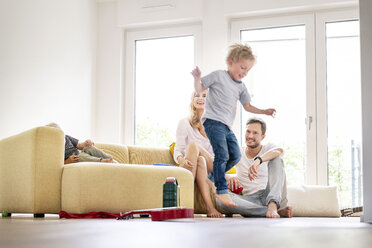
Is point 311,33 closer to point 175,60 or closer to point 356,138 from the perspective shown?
point 356,138

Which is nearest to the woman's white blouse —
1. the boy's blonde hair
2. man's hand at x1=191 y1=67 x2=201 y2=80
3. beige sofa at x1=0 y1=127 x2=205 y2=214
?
beige sofa at x1=0 y1=127 x2=205 y2=214

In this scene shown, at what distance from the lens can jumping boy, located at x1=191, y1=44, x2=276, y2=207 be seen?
3000 millimetres

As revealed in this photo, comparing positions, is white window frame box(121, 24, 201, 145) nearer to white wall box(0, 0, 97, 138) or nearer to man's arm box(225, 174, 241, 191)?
white wall box(0, 0, 97, 138)

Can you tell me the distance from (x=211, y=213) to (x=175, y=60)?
284 centimetres

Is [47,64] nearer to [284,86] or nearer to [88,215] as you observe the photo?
[284,86]

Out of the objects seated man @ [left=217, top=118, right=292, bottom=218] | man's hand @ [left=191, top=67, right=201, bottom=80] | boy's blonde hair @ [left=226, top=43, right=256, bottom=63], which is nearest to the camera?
man's hand @ [left=191, top=67, right=201, bottom=80]

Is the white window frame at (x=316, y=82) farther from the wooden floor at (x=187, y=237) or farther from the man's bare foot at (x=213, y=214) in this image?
the wooden floor at (x=187, y=237)

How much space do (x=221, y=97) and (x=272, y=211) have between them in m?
0.87

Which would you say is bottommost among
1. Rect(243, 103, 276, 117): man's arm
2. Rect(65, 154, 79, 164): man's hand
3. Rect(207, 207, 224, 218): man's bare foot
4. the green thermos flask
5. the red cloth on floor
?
Rect(207, 207, 224, 218): man's bare foot

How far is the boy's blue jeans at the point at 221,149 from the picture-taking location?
9.81 ft

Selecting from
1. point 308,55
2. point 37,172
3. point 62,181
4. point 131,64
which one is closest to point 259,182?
point 62,181

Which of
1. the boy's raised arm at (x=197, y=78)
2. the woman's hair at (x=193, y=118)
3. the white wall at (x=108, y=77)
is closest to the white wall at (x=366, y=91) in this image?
the boy's raised arm at (x=197, y=78)

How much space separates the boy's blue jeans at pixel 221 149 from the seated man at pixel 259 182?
1.10ft

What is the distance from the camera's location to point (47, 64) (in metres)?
5.46
